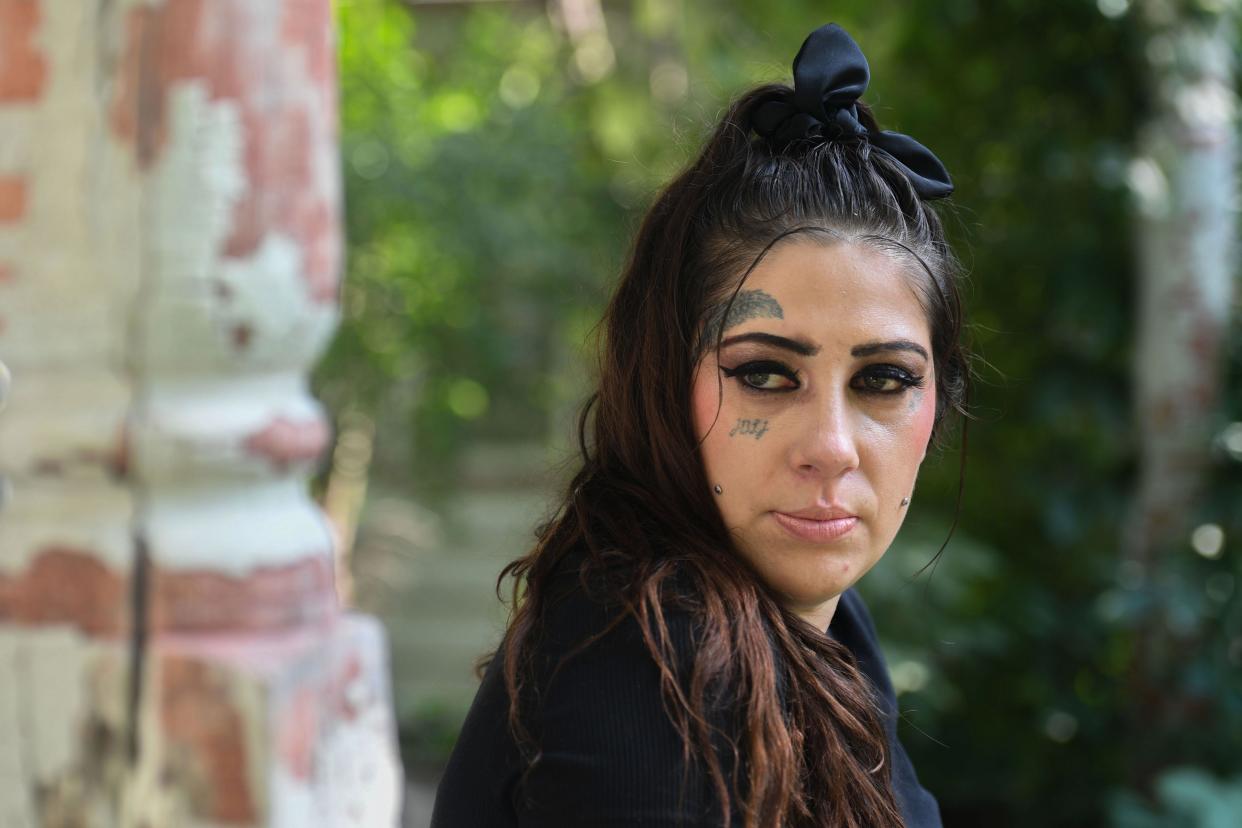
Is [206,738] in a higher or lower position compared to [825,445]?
lower

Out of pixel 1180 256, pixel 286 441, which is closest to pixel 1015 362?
pixel 1180 256

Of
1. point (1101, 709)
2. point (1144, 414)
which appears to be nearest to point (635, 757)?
point (1144, 414)

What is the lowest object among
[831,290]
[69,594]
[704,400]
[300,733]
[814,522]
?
[300,733]

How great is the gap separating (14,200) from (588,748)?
31.5 inches

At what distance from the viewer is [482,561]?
22.3 feet

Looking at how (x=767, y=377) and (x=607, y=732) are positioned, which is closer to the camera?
(x=607, y=732)

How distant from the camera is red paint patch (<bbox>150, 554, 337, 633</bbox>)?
52.9 inches

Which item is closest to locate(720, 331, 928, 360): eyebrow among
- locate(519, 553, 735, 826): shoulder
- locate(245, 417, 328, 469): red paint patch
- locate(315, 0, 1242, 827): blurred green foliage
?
locate(519, 553, 735, 826): shoulder

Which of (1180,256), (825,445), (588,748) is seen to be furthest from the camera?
(1180,256)

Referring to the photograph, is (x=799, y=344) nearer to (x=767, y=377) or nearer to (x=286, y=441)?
(x=767, y=377)

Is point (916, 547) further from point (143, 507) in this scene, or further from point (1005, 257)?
point (143, 507)

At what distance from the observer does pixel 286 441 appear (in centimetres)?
138

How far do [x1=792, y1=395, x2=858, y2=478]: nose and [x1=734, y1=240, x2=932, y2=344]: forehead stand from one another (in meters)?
0.07

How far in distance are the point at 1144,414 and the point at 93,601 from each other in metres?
2.97
